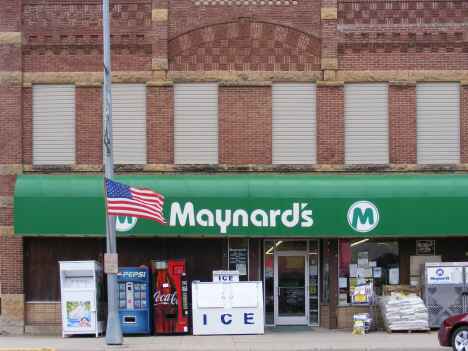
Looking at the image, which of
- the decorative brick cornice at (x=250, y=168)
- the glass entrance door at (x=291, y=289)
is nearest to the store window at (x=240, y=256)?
the glass entrance door at (x=291, y=289)

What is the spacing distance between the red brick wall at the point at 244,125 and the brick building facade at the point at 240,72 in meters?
0.03

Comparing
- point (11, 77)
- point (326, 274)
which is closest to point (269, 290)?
point (326, 274)

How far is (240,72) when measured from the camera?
1473 cm

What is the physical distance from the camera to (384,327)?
46.7 ft

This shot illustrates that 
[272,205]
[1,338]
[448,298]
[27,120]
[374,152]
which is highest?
[27,120]

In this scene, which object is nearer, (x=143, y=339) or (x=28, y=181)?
(x=143, y=339)

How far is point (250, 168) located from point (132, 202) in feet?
12.4

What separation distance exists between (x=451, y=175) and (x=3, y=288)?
40.8 feet

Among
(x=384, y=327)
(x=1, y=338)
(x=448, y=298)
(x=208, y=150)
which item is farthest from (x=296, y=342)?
(x=1, y=338)

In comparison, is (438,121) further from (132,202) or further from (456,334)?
(132,202)

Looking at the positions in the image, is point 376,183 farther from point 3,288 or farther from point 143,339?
point 3,288

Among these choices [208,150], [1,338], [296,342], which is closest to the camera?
[296,342]

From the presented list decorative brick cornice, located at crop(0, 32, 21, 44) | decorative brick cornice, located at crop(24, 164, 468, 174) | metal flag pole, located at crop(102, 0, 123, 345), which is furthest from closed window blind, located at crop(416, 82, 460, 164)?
decorative brick cornice, located at crop(0, 32, 21, 44)

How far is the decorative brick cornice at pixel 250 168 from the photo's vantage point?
1455cm
